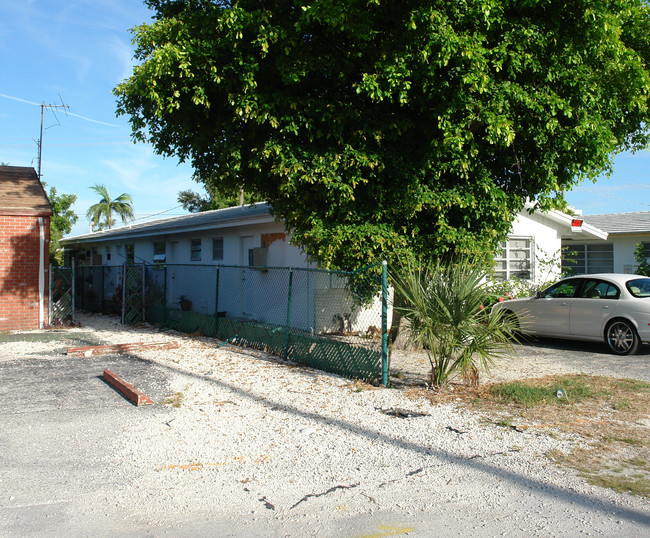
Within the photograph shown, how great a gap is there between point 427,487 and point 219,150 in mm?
7566

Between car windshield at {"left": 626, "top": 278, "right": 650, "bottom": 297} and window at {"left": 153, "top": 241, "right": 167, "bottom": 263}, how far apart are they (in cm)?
1641

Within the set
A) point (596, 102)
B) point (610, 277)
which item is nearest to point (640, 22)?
point (596, 102)

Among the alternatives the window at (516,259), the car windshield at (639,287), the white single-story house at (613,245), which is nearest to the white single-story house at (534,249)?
the window at (516,259)

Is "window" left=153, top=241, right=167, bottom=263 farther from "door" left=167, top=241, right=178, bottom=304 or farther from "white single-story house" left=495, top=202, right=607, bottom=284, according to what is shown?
"white single-story house" left=495, top=202, right=607, bottom=284

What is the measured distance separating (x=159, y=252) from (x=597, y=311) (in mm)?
16433

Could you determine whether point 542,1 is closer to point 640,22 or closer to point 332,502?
point 640,22

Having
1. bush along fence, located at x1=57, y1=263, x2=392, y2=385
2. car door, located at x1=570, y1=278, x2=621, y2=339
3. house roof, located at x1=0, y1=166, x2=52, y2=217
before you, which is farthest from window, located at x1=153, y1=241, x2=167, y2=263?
car door, located at x1=570, y1=278, x2=621, y2=339

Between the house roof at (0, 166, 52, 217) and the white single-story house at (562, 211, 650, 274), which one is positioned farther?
the white single-story house at (562, 211, 650, 274)

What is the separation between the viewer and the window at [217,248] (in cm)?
1822

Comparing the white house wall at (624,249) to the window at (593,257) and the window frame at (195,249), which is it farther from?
the window frame at (195,249)

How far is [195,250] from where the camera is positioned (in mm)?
19906

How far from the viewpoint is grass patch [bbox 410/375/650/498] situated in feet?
15.8

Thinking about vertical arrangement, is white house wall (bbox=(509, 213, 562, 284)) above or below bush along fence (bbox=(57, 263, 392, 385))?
above

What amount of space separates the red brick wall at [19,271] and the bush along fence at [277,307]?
1179 mm
